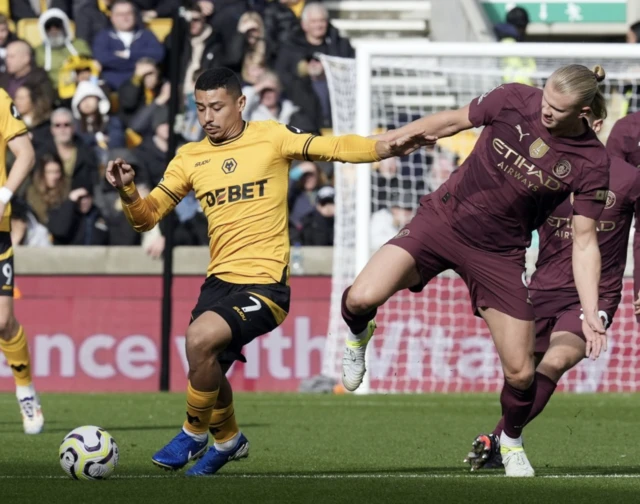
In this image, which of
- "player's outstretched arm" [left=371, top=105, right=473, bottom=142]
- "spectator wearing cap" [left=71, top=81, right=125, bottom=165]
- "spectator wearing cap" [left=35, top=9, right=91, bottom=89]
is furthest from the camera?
"spectator wearing cap" [left=35, top=9, right=91, bottom=89]

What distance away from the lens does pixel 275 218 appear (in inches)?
284

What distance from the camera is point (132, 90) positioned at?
16219 millimetres

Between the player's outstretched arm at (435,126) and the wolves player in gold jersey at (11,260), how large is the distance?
324 cm

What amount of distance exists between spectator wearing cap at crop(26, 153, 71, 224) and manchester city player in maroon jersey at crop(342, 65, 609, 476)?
28.9 feet

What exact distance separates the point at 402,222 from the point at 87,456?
8987mm

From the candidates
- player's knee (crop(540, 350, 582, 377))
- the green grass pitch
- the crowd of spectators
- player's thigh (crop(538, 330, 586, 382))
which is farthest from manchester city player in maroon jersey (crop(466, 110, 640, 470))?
the crowd of spectators

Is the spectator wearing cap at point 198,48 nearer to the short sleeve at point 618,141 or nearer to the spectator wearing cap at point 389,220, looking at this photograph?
the spectator wearing cap at point 389,220

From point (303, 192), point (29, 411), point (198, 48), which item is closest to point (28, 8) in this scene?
point (198, 48)

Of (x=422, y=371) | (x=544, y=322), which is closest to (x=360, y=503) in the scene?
(x=544, y=322)

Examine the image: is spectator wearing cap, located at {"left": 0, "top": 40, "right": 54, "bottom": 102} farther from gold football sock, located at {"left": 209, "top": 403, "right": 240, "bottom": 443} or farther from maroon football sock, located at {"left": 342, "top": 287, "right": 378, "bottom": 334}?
gold football sock, located at {"left": 209, "top": 403, "right": 240, "bottom": 443}

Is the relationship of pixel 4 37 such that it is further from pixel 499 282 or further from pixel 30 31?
pixel 499 282

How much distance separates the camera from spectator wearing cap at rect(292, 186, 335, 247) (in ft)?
51.1

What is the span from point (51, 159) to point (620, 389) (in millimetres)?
6766

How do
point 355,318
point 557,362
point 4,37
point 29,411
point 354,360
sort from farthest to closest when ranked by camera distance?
1. point 4,37
2. point 29,411
3. point 557,362
4. point 354,360
5. point 355,318
